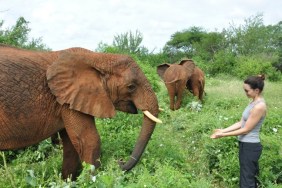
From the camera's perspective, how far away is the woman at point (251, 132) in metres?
5.58

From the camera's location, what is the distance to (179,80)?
14.2 meters

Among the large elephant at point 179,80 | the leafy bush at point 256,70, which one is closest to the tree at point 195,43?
the leafy bush at point 256,70

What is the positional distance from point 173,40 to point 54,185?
176 feet

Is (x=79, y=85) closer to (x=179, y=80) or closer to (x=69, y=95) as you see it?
(x=69, y=95)

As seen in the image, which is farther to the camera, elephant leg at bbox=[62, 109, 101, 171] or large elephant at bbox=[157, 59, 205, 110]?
large elephant at bbox=[157, 59, 205, 110]

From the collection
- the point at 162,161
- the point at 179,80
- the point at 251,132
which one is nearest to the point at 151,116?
the point at 162,161

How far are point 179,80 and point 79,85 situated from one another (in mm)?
8561

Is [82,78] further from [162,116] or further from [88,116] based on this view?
[162,116]

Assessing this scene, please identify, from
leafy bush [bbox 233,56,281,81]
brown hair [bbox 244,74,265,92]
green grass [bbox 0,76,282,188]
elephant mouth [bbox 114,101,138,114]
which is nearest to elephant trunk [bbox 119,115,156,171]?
green grass [bbox 0,76,282,188]

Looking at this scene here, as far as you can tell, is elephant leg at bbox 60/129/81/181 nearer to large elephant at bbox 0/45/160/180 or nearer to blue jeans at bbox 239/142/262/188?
large elephant at bbox 0/45/160/180

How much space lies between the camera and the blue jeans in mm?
5734

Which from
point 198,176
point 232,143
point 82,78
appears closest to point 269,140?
point 232,143

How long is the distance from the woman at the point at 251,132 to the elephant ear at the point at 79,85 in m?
1.57

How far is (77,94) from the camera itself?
232 inches
